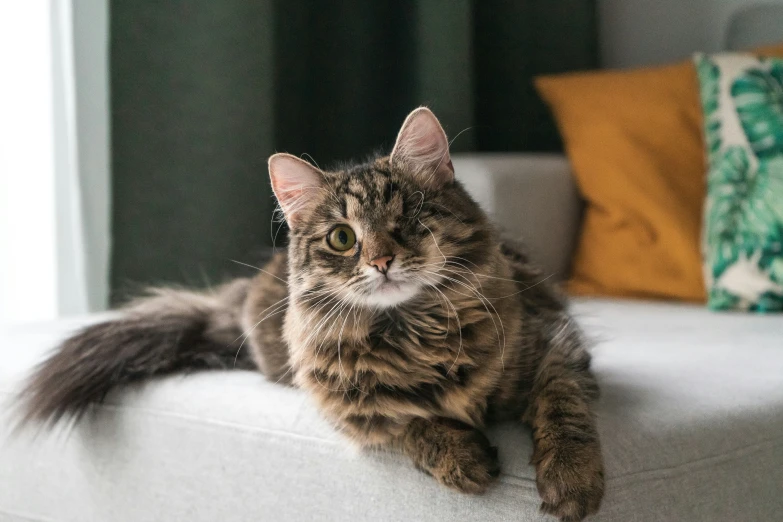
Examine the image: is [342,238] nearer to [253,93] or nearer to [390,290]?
[390,290]

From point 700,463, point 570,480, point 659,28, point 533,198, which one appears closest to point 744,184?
point 533,198

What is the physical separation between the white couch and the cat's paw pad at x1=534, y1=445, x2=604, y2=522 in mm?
27

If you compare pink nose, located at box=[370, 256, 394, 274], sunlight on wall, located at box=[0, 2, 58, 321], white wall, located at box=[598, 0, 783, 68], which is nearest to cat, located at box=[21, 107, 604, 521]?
pink nose, located at box=[370, 256, 394, 274]

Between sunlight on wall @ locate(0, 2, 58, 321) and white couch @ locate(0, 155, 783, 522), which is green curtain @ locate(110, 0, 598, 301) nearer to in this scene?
sunlight on wall @ locate(0, 2, 58, 321)

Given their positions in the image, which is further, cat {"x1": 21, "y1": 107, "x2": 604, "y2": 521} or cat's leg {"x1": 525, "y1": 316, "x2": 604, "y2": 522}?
cat {"x1": 21, "y1": 107, "x2": 604, "y2": 521}

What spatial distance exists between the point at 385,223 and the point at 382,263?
7 cm

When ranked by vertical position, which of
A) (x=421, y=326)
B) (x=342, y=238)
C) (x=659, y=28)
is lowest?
(x=421, y=326)

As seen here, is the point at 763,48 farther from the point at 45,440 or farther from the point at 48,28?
the point at 45,440

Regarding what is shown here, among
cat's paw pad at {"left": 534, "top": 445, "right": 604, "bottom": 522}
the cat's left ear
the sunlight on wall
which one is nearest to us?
cat's paw pad at {"left": 534, "top": 445, "right": 604, "bottom": 522}

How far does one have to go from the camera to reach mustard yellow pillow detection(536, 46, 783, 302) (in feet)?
6.65

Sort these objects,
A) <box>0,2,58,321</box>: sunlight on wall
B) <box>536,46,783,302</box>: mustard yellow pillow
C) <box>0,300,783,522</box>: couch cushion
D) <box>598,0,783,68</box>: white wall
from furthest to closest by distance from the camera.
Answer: <box>598,0,783,68</box>: white wall → <box>536,46,783,302</box>: mustard yellow pillow → <box>0,2,58,321</box>: sunlight on wall → <box>0,300,783,522</box>: couch cushion

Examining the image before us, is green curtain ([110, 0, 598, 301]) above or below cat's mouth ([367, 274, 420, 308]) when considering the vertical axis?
above

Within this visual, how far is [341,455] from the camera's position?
107 cm

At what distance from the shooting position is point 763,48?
214cm
